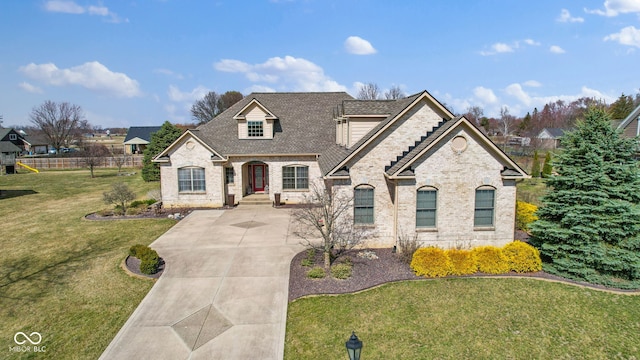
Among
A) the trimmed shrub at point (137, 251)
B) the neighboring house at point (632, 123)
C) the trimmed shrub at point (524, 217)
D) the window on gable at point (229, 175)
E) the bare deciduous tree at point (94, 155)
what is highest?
the neighboring house at point (632, 123)

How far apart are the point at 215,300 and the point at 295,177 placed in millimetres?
15040

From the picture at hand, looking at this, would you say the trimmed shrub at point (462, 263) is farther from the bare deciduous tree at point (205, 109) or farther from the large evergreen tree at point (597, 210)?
the bare deciduous tree at point (205, 109)

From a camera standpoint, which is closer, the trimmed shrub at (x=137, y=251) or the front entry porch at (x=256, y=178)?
the trimmed shrub at (x=137, y=251)

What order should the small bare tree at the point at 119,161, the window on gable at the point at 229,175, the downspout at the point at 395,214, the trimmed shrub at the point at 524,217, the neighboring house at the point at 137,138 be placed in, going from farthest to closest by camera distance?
1. the neighboring house at the point at 137,138
2. the small bare tree at the point at 119,161
3. the window on gable at the point at 229,175
4. the trimmed shrub at the point at 524,217
5. the downspout at the point at 395,214

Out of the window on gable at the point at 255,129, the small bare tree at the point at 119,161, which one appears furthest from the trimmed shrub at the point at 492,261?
the small bare tree at the point at 119,161

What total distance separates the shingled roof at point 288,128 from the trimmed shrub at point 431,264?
1353cm

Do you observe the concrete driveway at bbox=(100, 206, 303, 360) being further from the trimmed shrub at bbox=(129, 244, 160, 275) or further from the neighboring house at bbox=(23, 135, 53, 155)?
the neighboring house at bbox=(23, 135, 53, 155)

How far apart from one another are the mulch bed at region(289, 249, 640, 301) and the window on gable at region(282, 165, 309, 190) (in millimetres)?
11068

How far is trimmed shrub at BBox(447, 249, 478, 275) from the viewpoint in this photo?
44.4 ft

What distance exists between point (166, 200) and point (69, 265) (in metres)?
10.2

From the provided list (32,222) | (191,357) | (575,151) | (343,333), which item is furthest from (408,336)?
(32,222)

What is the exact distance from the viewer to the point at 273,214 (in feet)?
75.0

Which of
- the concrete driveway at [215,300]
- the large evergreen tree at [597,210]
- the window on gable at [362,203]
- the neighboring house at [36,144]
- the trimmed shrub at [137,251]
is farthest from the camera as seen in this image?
the neighboring house at [36,144]

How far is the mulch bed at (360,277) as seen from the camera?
1234 cm
